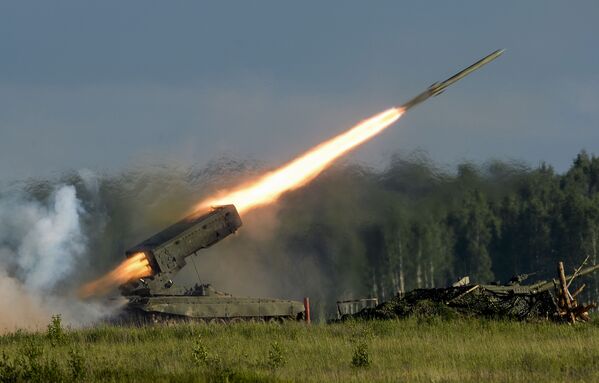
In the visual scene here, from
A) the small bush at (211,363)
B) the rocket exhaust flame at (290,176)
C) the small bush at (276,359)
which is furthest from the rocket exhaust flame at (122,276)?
the small bush at (276,359)

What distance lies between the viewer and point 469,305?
29.3 m

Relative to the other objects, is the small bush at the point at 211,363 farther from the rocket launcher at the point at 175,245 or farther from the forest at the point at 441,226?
the forest at the point at 441,226

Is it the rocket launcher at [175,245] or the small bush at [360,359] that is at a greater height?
the rocket launcher at [175,245]

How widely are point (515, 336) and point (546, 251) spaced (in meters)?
35.9

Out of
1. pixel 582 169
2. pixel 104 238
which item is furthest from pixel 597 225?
pixel 104 238

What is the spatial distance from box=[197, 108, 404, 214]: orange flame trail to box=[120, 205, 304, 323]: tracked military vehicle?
1.16 meters

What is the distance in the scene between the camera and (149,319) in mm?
30953

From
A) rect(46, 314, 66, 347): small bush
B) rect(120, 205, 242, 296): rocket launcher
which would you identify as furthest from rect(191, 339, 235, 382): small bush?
rect(120, 205, 242, 296): rocket launcher

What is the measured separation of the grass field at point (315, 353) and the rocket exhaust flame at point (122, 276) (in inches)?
198

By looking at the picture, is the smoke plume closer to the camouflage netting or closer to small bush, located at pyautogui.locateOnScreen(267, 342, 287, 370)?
the camouflage netting

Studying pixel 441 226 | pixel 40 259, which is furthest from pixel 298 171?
pixel 441 226

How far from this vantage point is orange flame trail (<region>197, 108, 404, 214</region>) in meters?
32.7

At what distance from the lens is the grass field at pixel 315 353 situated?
18.6 metres

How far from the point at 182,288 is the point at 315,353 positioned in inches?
413
